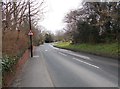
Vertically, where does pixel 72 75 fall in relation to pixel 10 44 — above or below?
below

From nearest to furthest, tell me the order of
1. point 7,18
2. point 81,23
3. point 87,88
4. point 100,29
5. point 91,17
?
1. point 87,88
2. point 7,18
3. point 100,29
4. point 91,17
5. point 81,23

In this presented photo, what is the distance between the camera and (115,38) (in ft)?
125

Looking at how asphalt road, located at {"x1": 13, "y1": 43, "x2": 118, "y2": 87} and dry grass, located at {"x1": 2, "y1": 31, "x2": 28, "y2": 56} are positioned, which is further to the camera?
dry grass, located at {"x1": 2, "y1": 31, "x2": 28, "y2": 56}

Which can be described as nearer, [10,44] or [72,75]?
[72,75]

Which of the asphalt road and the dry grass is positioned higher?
the dry grass

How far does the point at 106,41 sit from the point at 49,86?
30.4m

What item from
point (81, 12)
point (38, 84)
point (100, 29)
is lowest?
point (38, 84)

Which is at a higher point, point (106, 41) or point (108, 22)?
point (108, 22)

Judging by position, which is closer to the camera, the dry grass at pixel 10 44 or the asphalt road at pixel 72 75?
the asphalt road at pixel 72 75

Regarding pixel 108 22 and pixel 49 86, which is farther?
pixel 108 22

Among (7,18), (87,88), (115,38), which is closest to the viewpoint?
(87,88)

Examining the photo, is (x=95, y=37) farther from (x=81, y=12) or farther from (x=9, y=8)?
(x=9, y=8)

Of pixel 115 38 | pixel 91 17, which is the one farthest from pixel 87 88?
pixel 91 17

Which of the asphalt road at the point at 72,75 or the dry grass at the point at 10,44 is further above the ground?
the dry grass at the point at 10,44
